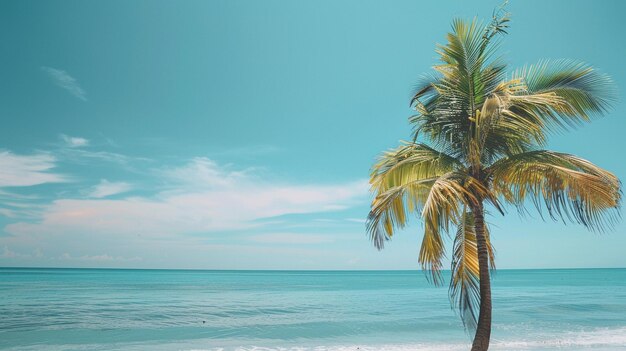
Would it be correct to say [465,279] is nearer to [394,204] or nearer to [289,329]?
[394,204]

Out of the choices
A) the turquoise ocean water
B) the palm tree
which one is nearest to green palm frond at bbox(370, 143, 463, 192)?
the palm tree

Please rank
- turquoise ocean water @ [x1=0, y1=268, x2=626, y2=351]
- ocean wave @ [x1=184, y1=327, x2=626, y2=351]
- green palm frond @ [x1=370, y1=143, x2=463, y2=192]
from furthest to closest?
turquoise ocean water @ [x1=0, y1=268, x2=626, y2=351]
ocean wave @ [x1=184, y1=327, x2=626, y2=351]
green palm frond @ [x1=370, y1=143, x2=463, y2=192]

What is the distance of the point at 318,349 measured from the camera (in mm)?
15680

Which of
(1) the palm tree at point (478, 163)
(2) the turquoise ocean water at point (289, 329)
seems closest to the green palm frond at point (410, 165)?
(1) the palm tree at point (478, 163)

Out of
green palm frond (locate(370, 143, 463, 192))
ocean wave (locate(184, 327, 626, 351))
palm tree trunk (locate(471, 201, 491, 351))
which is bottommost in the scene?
ocean wave (locate(184, 327, 626, 351))

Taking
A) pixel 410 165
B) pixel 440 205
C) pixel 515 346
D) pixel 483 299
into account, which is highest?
pixel 410 165

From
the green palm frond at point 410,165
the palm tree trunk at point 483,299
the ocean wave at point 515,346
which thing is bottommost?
the ocean wave at point 515,346

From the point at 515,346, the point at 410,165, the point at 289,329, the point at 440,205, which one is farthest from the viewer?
the point at 289,329

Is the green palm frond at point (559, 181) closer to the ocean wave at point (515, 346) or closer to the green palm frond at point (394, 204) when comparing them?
the green palm frond at point (394, 204)

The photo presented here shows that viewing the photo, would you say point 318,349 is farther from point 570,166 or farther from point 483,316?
point 570,166

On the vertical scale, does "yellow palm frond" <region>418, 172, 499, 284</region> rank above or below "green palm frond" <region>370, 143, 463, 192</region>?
below

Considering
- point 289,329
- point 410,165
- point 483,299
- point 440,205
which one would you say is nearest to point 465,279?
point 483,299

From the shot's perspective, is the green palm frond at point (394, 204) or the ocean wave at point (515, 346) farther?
the ocean wave at point (515, 346)

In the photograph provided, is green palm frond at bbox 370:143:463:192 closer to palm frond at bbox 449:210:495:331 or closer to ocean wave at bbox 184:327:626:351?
palm frond at bbox 449:210:495:331
